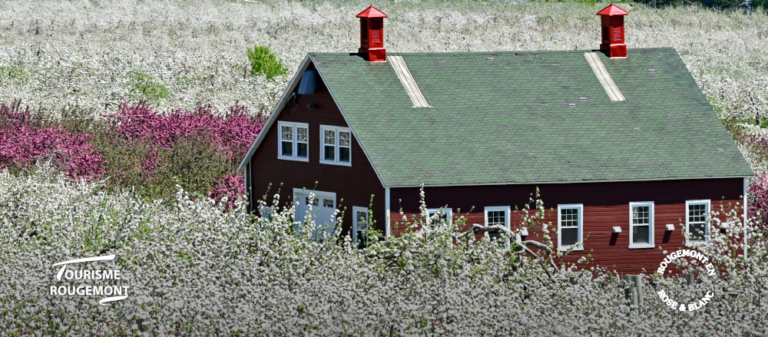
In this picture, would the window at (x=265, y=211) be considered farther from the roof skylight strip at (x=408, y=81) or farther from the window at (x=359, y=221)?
the roof skylight strip at (x=408, y=81)

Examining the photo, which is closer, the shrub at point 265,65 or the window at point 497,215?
the window at point 497,215

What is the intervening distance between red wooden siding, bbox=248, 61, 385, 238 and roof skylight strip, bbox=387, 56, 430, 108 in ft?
6.13

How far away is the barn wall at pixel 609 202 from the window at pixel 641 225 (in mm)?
113

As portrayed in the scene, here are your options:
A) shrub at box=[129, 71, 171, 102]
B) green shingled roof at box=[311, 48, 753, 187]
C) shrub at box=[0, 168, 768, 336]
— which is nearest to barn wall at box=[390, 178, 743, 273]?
green shingled roof at box=[311, 48, 753, 187]

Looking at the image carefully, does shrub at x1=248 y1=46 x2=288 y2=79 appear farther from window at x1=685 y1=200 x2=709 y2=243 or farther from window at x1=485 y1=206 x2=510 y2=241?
window at x1=685 y1=200 x2=709 y2=243

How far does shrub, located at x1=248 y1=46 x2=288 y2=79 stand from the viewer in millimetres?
52375

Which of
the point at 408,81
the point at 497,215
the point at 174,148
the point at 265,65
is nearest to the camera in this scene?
the point at 497,215

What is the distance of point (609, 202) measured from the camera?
26094 millimetres

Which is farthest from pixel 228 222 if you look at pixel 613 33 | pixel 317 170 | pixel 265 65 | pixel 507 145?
pixel 265 65

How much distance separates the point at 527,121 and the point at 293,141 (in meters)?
5.63

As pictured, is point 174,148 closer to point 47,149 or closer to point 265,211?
point 47,149

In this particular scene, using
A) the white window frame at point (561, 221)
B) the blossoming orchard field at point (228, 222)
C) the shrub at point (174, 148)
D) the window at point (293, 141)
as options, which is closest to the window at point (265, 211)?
the blossoming orchard field at point (228, 222)

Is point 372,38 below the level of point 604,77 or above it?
above

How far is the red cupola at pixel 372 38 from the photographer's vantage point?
2781 cm
